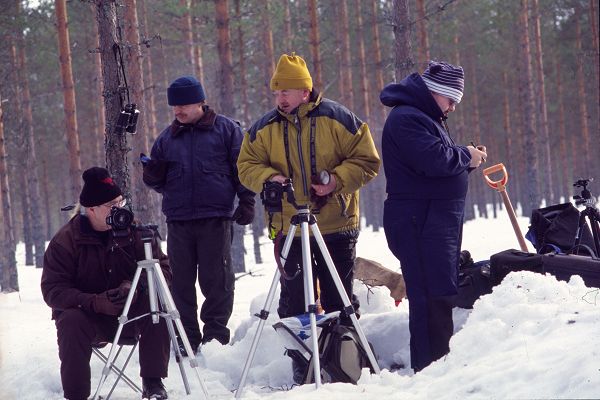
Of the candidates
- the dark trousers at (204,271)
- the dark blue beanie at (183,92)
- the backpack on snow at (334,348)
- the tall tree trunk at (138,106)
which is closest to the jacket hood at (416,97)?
the backpack on snow at (334,348)

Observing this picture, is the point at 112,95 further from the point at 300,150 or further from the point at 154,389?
the point at 154,389

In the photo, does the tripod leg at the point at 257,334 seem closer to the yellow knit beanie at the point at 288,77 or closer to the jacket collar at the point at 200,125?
the yellow knit beanie at the point at 288,77

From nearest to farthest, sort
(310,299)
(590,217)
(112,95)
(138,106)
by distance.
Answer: (310,299)
(590,217)
(112,95)
(138,106)

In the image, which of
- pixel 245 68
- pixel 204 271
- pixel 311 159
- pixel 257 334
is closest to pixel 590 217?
pixel 311 159

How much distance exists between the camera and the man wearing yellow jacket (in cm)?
511

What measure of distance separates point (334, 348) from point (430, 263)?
783mm

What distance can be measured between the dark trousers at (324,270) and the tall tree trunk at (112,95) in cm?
276

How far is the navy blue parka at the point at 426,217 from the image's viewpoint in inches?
186

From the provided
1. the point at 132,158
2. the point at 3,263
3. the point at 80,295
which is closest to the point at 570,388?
the point at 80,295

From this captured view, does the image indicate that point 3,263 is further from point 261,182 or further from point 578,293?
point 578,293

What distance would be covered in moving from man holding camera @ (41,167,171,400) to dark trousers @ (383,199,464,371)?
1586 millimetres

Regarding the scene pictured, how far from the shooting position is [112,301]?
482 centimetres

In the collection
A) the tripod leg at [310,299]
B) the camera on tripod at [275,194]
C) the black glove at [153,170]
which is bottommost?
Result: the tripod leg at [310,299]

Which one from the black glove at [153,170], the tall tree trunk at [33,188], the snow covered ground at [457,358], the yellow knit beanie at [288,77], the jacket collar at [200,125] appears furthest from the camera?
the tall tree trunk at [33,188]
